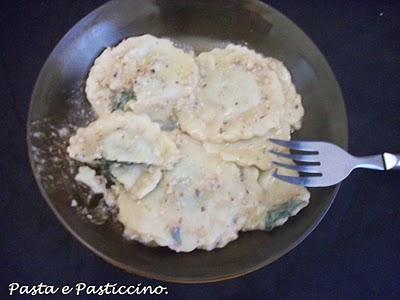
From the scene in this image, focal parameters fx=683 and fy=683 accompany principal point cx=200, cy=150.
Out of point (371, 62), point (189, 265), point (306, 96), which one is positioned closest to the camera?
point (189, 265)

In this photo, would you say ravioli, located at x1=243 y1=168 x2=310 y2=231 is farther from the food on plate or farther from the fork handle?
the fork handle

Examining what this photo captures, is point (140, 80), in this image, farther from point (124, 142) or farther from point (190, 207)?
point (190, 207)

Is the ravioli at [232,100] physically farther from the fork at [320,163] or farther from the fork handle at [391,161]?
the fork handle at [391,161]

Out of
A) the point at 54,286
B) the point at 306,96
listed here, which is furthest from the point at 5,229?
the point at 306,96

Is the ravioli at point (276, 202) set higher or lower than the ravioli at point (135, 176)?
lower

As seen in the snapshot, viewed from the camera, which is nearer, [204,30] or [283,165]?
[283,165]

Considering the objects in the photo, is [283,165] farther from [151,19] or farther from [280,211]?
[151,19]

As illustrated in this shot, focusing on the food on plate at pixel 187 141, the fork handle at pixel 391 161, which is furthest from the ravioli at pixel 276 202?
the fork handle at pixel 391 161
